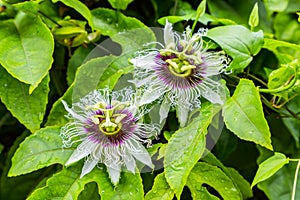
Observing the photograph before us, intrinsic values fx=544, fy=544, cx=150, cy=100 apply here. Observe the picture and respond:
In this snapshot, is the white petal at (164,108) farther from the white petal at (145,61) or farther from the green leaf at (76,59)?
the green leaf at (76,59)

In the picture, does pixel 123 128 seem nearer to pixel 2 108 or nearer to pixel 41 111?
pixel 41 111

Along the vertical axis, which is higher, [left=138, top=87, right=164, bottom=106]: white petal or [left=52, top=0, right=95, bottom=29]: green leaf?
[left=52, top=0, right=95, bottom=29]: green leaf

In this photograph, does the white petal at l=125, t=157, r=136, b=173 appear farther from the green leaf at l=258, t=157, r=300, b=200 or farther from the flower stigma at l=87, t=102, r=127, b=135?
the green leaf at l=258, t=157, r=300, b=200

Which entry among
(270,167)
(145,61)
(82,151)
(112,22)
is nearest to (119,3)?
(112,22)

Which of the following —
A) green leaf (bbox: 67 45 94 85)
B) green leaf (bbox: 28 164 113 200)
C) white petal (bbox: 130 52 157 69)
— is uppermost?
white petal (bbox: 130 52 157 69)

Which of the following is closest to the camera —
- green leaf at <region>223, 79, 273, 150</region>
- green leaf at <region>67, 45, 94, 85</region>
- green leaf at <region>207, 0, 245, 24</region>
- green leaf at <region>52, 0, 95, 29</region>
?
green leaf at <region>223, 79, 273, 150</region>

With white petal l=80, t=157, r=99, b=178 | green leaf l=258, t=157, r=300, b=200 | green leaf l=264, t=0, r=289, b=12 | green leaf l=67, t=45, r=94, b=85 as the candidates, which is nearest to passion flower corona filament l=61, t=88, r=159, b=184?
white petal l=80, t=157, r=99, b=178

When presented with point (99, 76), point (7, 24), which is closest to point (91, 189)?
point (99, 76)
